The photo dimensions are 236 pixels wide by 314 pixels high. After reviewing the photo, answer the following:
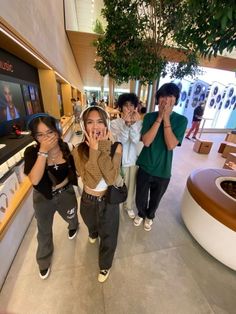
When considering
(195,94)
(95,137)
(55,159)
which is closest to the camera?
(95,137)

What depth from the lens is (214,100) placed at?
7988 mm

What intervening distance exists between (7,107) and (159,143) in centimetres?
213

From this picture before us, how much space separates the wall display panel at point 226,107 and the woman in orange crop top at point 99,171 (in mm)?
9781

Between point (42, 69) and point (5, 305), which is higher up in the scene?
point (42, 69)

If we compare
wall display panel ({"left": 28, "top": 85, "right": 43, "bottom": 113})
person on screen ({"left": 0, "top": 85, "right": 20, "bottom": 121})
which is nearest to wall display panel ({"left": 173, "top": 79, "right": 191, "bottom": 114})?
wall display panel ({"left": 28, "top": 85, "right": 43, "bottom": 113})

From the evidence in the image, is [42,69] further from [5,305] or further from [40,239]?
[5,305]

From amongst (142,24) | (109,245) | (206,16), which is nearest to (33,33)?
(142,24)

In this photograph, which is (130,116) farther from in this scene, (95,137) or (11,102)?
(11,102)

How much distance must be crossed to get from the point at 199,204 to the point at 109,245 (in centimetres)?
104

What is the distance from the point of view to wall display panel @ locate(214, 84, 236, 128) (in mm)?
8008

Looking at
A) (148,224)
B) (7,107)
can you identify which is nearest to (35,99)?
(7,107)

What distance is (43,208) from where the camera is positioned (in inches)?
44.4

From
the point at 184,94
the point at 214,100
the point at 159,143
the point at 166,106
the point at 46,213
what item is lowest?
the point at 46,213

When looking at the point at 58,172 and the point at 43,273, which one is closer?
the point at 58,172
